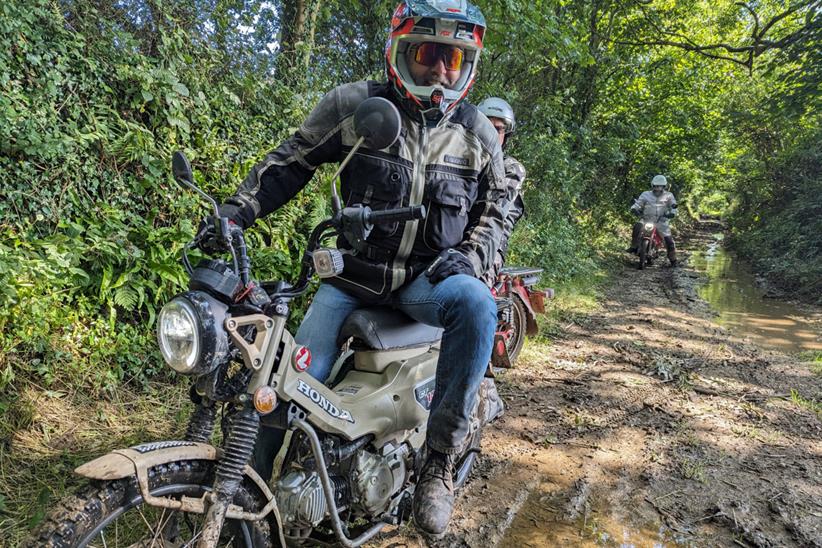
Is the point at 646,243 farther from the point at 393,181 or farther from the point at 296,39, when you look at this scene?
the point at 393,181

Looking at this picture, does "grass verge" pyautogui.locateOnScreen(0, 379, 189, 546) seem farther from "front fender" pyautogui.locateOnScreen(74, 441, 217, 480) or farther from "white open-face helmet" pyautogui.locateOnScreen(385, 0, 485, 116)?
"white open-face helmet" pyautogui.locateOnScreen(385, 0, 485, 116)

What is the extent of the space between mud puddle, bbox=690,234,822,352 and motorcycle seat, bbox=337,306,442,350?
5.87 metres

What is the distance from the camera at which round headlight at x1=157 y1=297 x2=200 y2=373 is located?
169 centimetres

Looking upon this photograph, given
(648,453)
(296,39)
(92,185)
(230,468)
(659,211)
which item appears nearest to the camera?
(230,468)

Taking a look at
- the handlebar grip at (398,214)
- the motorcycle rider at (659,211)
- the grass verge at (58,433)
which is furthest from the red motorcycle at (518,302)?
the motorcycle rider at (659,211)

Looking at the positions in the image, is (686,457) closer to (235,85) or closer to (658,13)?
(235,85)

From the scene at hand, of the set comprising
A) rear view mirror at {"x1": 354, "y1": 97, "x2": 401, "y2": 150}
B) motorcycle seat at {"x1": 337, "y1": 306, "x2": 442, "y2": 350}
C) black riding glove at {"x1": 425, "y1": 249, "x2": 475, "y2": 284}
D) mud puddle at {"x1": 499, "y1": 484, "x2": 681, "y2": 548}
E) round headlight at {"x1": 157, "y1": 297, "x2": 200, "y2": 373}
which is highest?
rear view mirror at {"x1": 354, "y1": 97, "x2": 401, "y2": 150}

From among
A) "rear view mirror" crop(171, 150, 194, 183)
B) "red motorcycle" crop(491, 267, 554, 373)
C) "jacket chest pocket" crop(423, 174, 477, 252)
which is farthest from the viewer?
"red motorcycle" crop(491, 267, 554, 373)

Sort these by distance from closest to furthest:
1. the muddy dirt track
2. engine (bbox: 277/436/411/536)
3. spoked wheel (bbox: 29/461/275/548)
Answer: spoked wheel (bbox: 29/461/275/548)
engine (bbox: 277/436/411/536)
the muddy dirt track

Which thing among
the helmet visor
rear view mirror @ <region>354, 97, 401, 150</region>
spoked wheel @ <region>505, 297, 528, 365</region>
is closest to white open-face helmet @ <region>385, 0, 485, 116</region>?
the helmet visor

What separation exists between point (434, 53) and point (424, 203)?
710mm

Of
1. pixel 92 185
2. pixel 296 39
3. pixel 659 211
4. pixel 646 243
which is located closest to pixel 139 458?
pixel 92 185

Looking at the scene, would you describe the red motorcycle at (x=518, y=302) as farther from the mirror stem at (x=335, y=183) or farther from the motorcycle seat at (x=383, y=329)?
the mirror stem at (x=335, y=183)

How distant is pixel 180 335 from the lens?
1.70 meters
